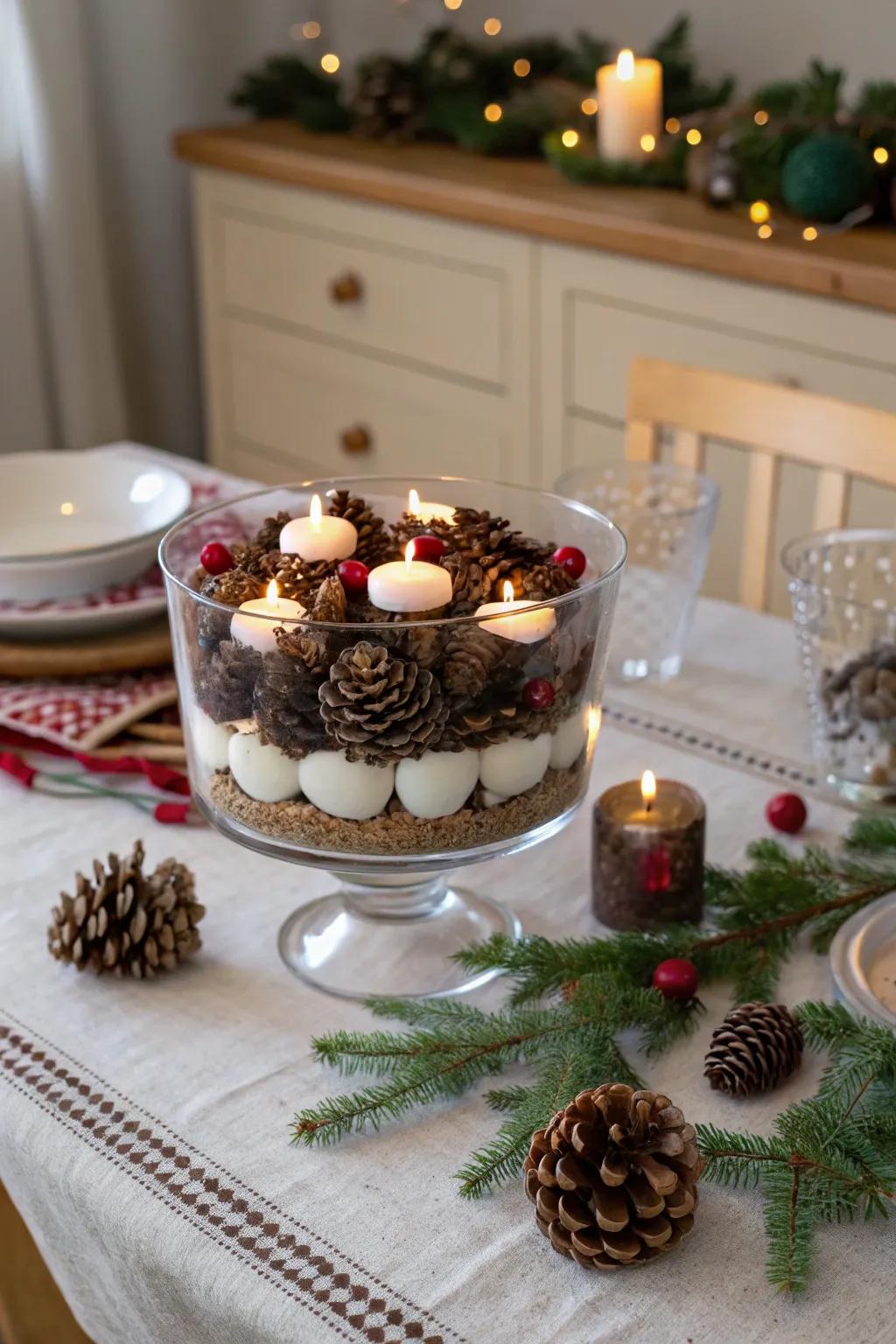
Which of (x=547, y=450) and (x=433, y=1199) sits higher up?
(x=433, y=1199)

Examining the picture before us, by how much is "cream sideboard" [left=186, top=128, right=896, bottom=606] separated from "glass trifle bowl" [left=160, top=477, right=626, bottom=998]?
1.16 meters

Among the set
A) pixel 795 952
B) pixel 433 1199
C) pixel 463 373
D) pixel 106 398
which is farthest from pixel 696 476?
pixel 106 398

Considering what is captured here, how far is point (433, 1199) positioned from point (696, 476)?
2.25 ft

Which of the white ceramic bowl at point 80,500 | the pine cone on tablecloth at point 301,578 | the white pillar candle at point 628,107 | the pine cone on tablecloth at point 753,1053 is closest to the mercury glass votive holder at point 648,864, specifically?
the pine cone on tablecloth at point 753,1053

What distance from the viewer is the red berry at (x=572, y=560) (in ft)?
2.65

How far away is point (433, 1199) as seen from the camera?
2.21ft

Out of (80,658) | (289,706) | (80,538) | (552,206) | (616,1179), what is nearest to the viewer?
(616,1179)

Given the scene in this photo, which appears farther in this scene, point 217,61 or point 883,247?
point 217,61

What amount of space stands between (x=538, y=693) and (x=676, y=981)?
0.57ft

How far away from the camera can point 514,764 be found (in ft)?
2.43

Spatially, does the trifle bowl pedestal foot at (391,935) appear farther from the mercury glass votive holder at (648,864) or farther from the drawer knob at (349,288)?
the drawer knob at (349,288)

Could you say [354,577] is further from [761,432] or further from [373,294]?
[373,294]

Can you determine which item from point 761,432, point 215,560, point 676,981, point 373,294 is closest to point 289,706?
point 215,560

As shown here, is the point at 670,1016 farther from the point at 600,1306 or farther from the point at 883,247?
the point at 883,247
